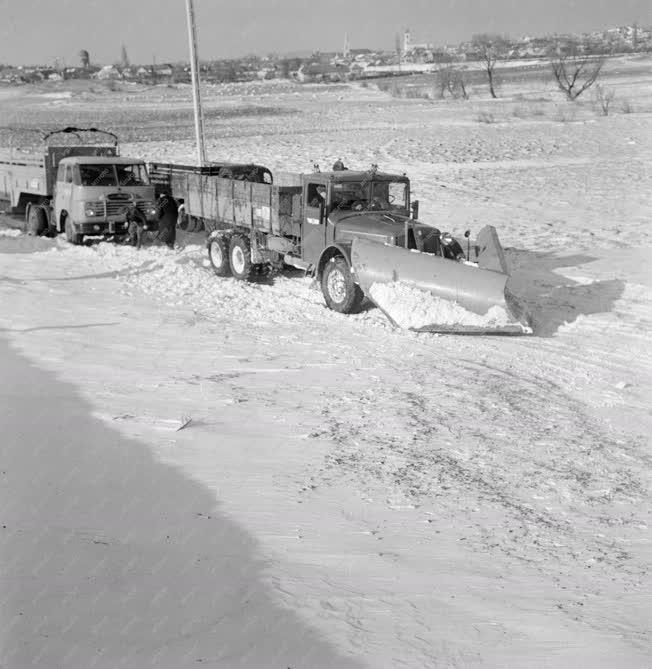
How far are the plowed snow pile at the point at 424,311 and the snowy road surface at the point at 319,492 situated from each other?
0.76ft

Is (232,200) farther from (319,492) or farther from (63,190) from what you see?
(319,492)

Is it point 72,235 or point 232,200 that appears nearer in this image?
point 232,200

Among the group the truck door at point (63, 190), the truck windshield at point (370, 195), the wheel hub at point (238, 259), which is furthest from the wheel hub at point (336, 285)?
the truck door at point (63, 190)

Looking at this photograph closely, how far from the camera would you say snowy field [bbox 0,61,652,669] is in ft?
15.3

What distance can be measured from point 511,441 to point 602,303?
5594 millimetres

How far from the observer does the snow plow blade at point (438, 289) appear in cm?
1062

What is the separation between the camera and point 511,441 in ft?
25.0

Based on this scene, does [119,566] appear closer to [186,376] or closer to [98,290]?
[186,376]

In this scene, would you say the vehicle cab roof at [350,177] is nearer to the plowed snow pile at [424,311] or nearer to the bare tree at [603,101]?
the plowed snow pile at [424,311]

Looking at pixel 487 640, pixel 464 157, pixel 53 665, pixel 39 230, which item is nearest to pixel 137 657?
pixel 53 665

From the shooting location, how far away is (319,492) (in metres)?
6.46

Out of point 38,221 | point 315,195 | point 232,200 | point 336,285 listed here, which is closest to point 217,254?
point 232,200

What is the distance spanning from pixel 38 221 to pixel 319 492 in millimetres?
12844

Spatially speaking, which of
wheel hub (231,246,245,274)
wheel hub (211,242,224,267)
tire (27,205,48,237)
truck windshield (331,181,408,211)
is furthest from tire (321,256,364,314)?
tire (27,205,48,237)
